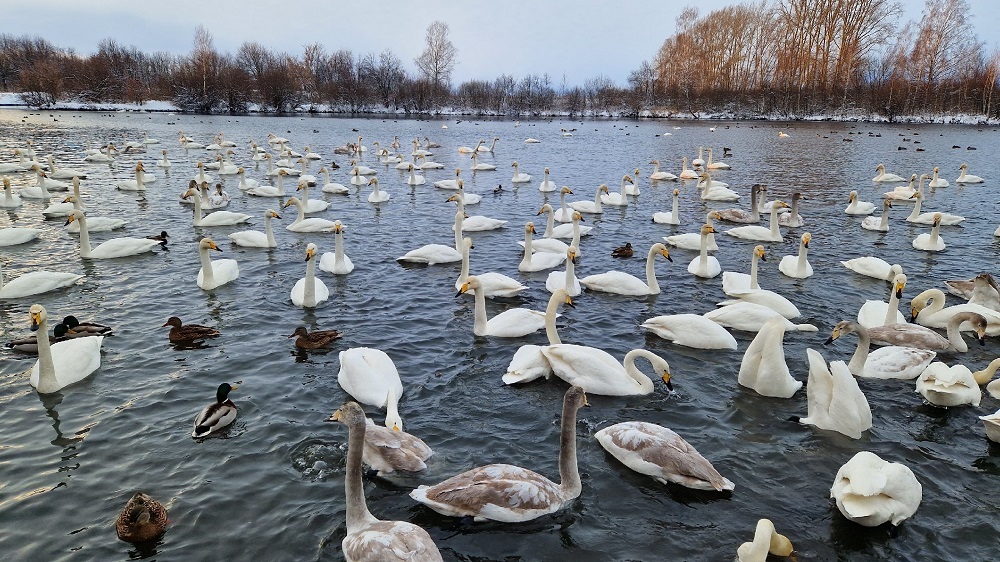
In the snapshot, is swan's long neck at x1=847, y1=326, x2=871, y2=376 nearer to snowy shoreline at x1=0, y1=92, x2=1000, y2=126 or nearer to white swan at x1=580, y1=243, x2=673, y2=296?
white swan at x1=580, y1=243, x2=673, y2=296

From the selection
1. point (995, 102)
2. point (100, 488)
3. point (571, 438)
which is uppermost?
point (995, 102)

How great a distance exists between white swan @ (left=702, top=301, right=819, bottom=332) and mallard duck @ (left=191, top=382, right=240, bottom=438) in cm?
698

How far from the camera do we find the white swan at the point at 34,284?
1087 centimetres

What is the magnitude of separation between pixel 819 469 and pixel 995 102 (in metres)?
83.6

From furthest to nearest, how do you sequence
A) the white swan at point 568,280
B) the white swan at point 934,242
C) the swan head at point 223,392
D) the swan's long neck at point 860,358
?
the white swan at point 934,242 < the white swan at point 568,280 < the swan's long neck at point 860,358 < the swan head at point 223,392

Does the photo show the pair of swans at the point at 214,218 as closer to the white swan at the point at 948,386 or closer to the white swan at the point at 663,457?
the white swan at the point at 663,457

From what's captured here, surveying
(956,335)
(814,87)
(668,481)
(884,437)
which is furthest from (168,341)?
(814,87)

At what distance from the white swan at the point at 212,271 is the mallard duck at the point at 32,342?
2.78m

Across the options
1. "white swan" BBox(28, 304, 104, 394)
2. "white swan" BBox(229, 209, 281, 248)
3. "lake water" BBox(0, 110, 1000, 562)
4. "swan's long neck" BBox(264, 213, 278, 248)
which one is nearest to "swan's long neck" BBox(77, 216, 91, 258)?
"lake water" BBox(0, 110, 1000, 562)

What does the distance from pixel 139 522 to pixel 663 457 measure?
15.1ft

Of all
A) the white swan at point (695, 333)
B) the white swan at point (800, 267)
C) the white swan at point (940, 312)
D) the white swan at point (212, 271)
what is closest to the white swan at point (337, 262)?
the white swan at point (212, 271)

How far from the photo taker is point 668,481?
607cm

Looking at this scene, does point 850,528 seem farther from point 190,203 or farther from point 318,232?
point 190,203

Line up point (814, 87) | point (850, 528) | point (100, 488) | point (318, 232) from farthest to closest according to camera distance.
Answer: point (814, 87), point (318, 232), point (100, 488), point (850, 528)
